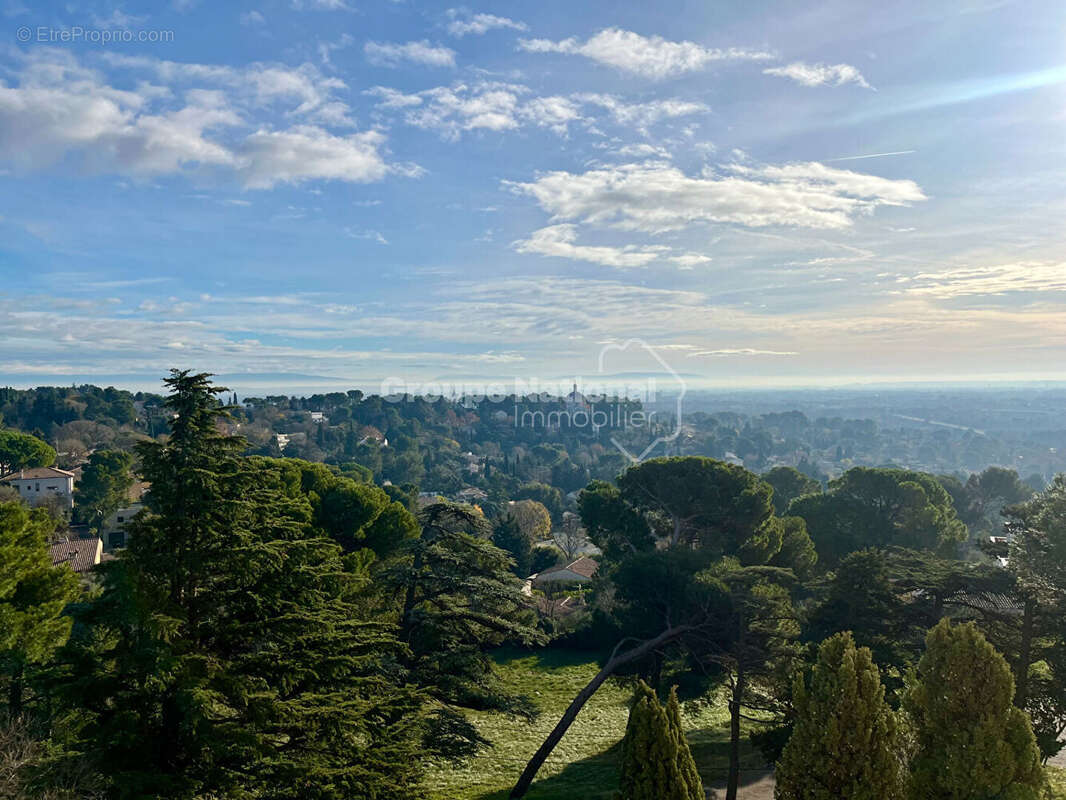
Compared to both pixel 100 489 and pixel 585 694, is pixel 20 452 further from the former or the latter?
pixel 585 694

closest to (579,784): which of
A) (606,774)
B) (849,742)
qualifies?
(606,774)

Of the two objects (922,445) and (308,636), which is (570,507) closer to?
(308,636)

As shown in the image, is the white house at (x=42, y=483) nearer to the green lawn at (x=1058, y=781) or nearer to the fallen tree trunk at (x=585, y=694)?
the fallen tree trunk at (x=585, y=694)

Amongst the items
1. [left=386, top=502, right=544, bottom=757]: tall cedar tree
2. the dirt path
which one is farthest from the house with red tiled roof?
the dirt path

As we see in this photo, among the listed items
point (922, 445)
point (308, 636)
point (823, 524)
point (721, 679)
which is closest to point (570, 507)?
point (823, 524)

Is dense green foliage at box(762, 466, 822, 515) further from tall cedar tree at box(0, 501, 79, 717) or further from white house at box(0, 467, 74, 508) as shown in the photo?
white house at box(0, 467, 74, 508)

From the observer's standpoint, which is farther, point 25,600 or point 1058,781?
point 25,600

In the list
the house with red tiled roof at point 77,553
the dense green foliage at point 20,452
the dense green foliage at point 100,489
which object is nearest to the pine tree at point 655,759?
the house with red tiled roof at point 77,553
